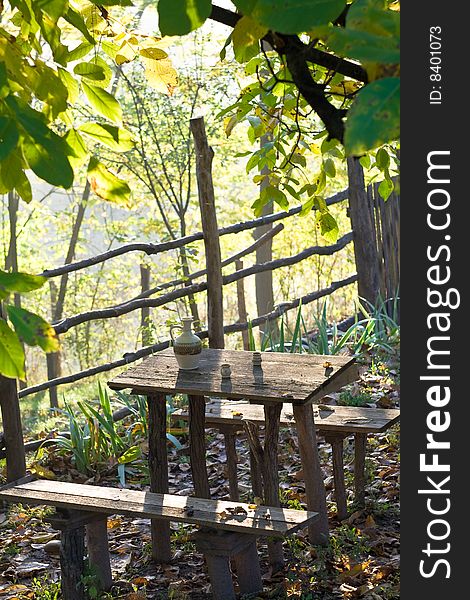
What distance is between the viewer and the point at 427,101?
0.99 metres

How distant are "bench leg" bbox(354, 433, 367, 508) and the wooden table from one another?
27cm

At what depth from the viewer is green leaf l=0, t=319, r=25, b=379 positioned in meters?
1.00

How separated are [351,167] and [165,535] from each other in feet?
12.3

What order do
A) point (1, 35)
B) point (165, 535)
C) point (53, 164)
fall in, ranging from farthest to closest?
point (165, 535) → point (1, 35) → point (53, 164)

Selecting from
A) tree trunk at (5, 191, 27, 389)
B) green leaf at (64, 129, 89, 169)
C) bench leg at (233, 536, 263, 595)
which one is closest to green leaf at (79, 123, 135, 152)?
green leaf at (64, 129, 89, 169)

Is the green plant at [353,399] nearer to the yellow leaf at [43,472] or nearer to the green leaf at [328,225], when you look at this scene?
the yellow leaf at [43,472]

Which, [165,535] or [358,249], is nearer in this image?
[165,535]

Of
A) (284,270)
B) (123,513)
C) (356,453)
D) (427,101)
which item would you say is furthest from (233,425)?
(284,270)

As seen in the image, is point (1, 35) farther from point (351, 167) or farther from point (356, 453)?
point (351, 167)

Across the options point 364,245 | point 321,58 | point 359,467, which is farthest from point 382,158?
point 364,245

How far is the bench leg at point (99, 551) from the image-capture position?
3.43m

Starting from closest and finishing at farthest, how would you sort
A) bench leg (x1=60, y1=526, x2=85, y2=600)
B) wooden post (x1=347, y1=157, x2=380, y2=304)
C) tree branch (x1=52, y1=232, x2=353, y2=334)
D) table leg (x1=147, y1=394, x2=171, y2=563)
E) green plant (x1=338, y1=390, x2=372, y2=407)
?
bench leg (x1=60, y1=526, x2=85, y2=600)
table leg (x1=147, y1=394, x2=171, y2=563)
green plant (x1=338, y1=390, x2=372, y2=407)
tree branch (x1=52, y1=232, x2=353, y2=334)
wooden post (x1=347, y1=157, x2=380, y2=304)

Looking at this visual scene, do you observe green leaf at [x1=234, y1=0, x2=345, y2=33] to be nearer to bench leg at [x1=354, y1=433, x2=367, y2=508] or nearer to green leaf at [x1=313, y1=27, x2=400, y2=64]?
green leaf at [x1=313, y1=27, x2=400, y2=64]

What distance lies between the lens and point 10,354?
1.01 metres
